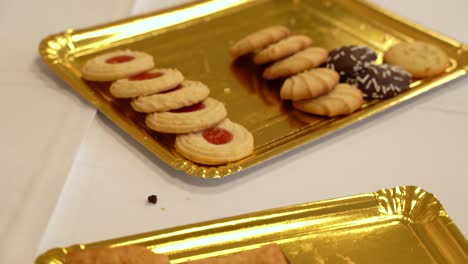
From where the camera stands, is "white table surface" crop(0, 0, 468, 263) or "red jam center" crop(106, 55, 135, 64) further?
"red jam center" crop(106, 55, 135, 64)

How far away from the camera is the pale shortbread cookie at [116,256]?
3.30 feet

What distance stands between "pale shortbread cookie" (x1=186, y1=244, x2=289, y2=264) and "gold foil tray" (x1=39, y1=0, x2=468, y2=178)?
0.24m

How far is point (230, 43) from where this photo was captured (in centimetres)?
177

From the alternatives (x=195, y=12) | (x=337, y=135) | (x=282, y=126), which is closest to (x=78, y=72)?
(x=195, y=12)

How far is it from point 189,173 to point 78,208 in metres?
0.22

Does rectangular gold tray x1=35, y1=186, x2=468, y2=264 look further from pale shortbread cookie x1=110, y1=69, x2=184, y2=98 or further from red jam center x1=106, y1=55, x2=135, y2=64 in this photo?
red jam center x1=106, y1=55, x2=135, y2=64

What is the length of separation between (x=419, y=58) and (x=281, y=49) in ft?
1.18

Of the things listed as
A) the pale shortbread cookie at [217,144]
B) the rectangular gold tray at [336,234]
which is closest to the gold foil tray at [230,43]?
the pale shortbread cookie at [217,144]

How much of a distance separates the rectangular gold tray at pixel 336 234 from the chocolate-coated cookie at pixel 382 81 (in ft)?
1.29

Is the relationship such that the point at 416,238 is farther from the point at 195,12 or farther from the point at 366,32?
the point at 195,12

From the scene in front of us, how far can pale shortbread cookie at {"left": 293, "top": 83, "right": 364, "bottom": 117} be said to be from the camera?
4.75 ft

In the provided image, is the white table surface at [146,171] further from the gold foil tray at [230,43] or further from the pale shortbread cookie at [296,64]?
the pale shortbread cookie at [296,64]

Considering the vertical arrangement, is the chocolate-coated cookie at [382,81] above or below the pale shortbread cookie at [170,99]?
below

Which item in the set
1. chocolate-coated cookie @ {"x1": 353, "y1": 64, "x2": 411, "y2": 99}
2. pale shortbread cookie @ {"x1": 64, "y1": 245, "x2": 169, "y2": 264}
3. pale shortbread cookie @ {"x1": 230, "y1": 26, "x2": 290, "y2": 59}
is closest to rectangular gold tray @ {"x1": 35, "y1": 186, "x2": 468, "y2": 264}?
pale shortbread cookie @ {"x1": 64, "y1": 245, "x2": 169, "y2": 264}
